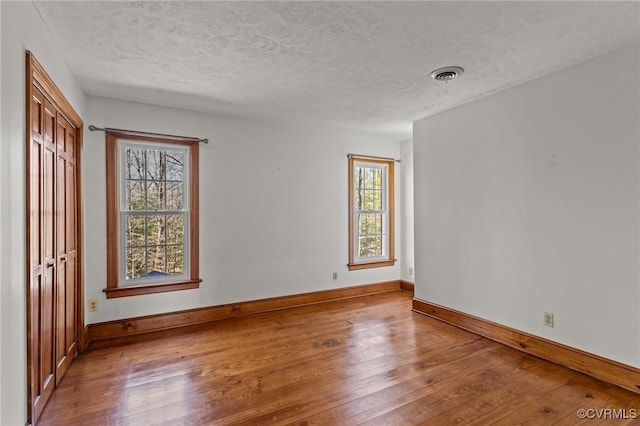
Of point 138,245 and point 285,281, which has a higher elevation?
point 138,245

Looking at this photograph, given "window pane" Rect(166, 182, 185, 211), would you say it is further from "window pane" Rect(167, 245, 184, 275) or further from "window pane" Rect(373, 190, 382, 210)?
"window pane" Rect(373, 190, 382, 210)

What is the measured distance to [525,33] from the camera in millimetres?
2223

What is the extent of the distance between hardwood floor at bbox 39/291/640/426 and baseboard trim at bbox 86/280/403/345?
202mm

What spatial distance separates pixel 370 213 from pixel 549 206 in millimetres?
2713

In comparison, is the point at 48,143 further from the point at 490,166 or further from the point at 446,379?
the point at 490,166

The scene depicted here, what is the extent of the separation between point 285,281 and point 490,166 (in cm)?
280

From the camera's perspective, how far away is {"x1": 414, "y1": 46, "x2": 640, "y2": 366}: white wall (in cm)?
245

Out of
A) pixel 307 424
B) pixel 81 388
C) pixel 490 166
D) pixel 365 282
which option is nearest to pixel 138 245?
pixel 81 388

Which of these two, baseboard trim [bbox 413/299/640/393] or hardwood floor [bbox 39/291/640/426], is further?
baseboard trim [bbox 413/299/640/393]

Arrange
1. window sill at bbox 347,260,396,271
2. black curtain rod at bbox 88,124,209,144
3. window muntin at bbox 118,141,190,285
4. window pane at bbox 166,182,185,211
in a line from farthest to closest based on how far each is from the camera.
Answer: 1. window sill at bbox 347,260,396,271
2. window pane at bbox 166,182,185,211
3. window muntin at bbox 118,141,190,285
4. black curtain rod at bbox 88,124,209,144

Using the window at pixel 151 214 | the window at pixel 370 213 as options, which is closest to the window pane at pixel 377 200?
the window at pixel 370 213

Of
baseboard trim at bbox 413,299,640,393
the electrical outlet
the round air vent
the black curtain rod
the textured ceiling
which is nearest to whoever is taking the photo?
the textured ceiling

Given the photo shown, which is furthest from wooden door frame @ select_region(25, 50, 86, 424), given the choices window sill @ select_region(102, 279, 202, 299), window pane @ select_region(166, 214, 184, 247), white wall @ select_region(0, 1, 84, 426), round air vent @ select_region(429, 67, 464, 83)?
round air vent @ select_region(429, 67, 464, 83)

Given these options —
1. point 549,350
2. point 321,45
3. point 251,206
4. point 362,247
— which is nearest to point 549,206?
Answer: point 549,350
